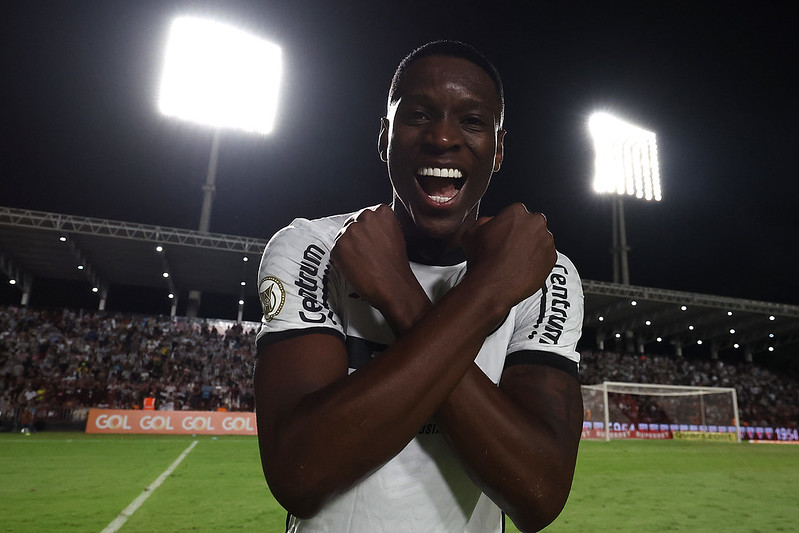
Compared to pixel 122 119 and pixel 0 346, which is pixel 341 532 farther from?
pixel 122 119

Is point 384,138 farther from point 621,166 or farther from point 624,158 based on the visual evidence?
point 624,158

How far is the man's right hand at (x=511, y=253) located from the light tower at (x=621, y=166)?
32.2 meters

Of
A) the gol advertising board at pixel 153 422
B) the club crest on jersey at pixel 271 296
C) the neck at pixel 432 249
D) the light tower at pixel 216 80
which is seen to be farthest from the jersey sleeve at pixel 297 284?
the light tower at pixel 216 80

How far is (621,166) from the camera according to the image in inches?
1240

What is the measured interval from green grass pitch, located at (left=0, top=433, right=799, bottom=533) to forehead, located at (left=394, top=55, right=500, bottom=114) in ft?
14.4

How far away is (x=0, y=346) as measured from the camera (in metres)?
19.9

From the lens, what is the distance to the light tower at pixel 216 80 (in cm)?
2484

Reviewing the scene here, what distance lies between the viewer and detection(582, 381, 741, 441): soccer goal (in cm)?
2108

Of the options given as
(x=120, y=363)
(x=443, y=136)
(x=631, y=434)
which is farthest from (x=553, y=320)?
(x=631, y=434)

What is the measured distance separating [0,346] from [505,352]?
2489 cm

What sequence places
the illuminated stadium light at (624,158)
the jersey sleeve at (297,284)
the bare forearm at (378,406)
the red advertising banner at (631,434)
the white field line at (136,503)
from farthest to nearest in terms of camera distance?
the illuminated stadium light at (624,158) → the red advertising banner at (631,434) → the white field line at (136,503) → the jersey sleeve at (297,284) → the bare forearm at (378,406)

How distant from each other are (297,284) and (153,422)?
684 inches

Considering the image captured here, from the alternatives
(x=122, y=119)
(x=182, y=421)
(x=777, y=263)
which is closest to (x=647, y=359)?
(x=777, y=263)

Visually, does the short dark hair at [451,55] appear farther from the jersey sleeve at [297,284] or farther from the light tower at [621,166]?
the light tower at [621,166]
